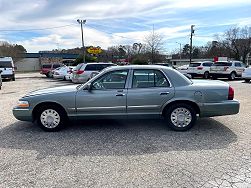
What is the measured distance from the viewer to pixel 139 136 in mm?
5051

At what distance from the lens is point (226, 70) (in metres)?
19.9

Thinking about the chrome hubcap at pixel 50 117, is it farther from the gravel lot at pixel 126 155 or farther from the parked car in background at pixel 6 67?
the parked car in background at pixel 6 67

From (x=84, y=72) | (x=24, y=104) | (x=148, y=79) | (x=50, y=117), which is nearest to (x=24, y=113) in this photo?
(x=24, y=104)

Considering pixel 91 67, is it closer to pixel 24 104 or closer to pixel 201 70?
pixel 24 104

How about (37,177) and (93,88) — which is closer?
(37,177)

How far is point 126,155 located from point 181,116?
1.83m

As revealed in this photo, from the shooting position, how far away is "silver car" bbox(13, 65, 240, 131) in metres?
5.24

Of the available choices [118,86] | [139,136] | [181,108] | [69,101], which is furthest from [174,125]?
[69,101]

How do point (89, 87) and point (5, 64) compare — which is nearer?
point (89, 87)

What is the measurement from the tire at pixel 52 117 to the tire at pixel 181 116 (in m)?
2.42

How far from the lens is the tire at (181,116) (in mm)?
5297

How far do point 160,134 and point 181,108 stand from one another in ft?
2.51

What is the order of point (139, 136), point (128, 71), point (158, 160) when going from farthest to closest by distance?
A: point (128, 71) → point (139, 136) → point (158, 160)

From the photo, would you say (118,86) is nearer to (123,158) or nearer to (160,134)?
(160,134)
